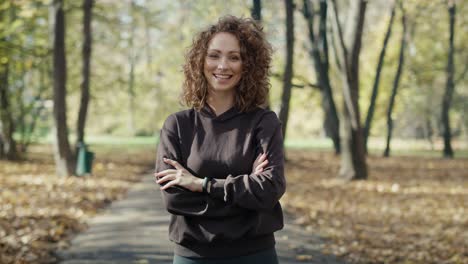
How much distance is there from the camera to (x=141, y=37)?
2130 inches

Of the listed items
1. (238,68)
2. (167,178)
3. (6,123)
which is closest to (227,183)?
(167,178)

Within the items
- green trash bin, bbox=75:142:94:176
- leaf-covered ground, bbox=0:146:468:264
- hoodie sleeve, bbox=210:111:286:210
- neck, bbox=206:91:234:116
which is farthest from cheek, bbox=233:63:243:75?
green trash bin, bbox=75:142:94:176

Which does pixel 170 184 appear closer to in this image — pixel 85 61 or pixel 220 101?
pixel 220 101

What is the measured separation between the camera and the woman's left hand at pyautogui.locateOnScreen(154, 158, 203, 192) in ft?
9.14

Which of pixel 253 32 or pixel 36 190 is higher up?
pixel 253 32

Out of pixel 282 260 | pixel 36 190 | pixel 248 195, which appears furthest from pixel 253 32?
pixel 36 190

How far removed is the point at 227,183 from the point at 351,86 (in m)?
13.7

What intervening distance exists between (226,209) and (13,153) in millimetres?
18913

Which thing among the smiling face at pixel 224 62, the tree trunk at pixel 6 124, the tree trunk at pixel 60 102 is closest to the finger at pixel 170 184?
the smiling face at pixel 224 62

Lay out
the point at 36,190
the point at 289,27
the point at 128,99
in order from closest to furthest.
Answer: the point at 36,190, the point at 289,27, the point at 128,99

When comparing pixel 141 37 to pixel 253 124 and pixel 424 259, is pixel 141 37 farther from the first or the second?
pixel 253 124

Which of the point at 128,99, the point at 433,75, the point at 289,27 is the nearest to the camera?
the point at 289,27

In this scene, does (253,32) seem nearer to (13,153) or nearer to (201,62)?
(201,62)

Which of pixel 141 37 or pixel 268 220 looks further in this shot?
pixel 141 37
